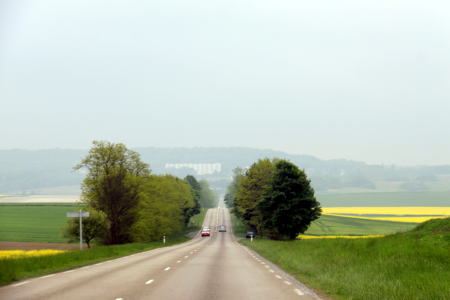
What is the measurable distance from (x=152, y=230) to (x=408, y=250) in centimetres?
4996

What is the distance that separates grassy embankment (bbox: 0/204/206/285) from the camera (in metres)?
19.5

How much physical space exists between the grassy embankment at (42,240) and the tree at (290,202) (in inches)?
550

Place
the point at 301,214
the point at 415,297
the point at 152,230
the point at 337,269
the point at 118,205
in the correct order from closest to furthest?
the point at 415,297
the point at 337,269
the point at 301,214
the point at 118,205
the point at 152,230

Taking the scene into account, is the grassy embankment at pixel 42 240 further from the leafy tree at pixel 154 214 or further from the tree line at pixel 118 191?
the tree line at pixel 118 191

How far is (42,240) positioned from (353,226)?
5537 centimetres

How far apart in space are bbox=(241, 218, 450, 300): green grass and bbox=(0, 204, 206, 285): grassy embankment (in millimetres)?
10695

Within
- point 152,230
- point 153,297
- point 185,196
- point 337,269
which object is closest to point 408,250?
point 337,269

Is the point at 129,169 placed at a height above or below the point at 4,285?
above

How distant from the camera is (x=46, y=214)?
112 m

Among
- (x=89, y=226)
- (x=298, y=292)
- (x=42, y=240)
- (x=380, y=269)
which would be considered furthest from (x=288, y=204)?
(x=298, y=292)

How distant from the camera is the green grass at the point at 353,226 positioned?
8038 centimetres

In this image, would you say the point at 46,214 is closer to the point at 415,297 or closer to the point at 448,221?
the point at 448,221

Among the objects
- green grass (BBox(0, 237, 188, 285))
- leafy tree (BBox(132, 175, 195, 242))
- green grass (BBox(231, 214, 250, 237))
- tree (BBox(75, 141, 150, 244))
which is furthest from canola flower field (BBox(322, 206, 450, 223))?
green grass (BBox(0, 237, 188, 285))

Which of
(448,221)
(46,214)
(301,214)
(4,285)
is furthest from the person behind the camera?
(46,214)
